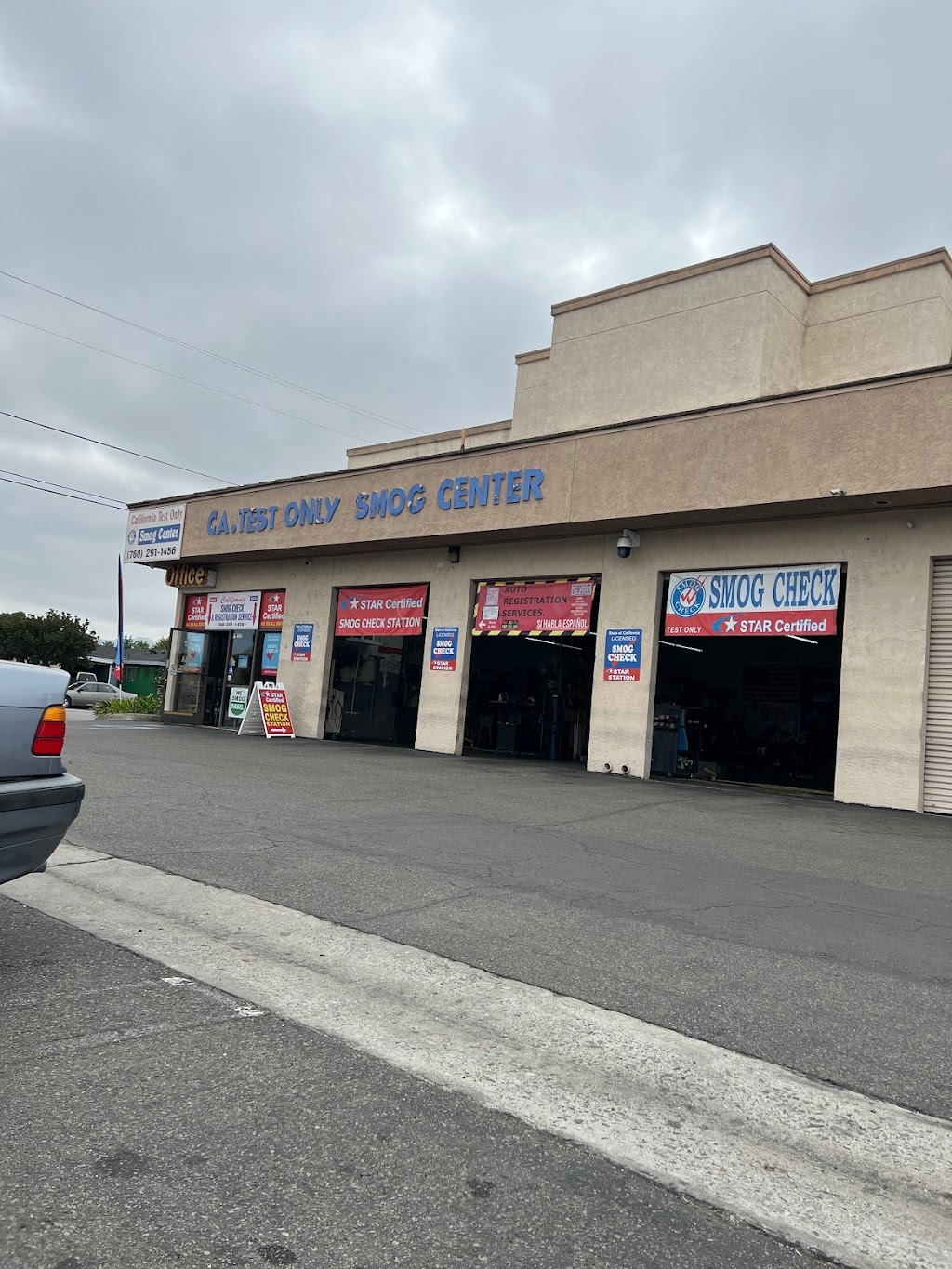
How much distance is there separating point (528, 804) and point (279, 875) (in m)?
5.13

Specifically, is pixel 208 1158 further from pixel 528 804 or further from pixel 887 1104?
pixel 528 804

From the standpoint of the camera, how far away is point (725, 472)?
1392 cm

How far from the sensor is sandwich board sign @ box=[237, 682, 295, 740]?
808 inches

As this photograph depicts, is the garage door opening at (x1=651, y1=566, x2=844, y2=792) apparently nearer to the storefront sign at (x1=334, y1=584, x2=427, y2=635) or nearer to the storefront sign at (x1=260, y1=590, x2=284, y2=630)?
the storefront sign at (x1=334, y1=584, x2=427, y2=635)

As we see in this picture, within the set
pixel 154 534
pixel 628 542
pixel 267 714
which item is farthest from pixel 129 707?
pixel 628 542

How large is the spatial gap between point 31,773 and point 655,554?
12798mm

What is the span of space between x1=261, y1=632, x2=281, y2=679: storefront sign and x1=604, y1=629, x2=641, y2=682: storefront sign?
9.47 meters

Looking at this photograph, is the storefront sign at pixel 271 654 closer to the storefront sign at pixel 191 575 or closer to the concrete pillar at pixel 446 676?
the storefront sign at pixel 191 575

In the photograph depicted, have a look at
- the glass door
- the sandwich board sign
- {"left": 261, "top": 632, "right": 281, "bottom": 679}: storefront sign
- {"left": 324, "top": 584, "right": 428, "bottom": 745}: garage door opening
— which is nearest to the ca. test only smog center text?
{"left": 324, "top": 584, "right": 428, "bottom": 745}: garage door opening

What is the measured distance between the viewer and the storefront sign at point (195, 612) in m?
24.8

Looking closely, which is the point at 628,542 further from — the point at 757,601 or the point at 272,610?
the point at 272,610

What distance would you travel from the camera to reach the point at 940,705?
41.4 feet

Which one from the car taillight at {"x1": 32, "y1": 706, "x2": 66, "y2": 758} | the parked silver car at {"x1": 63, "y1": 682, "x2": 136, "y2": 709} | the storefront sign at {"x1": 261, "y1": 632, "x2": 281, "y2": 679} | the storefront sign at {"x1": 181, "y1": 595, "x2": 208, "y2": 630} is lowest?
the parked silver car at {"x1": 63, "y1": 682, "x2": 136, "y2": 709}

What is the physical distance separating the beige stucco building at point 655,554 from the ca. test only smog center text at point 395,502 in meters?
0.06
